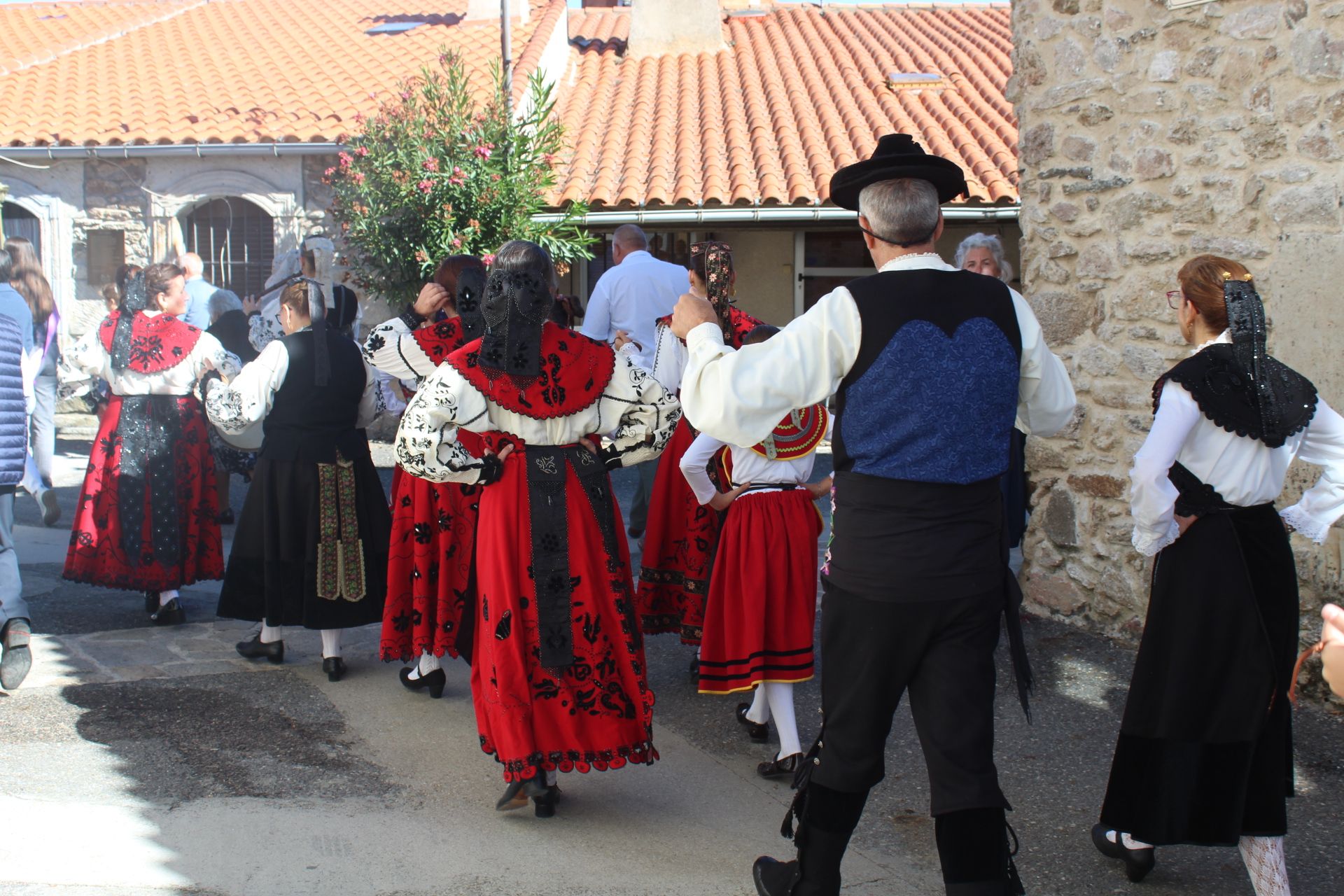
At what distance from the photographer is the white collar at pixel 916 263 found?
271cm

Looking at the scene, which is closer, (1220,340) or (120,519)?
(1220,340)

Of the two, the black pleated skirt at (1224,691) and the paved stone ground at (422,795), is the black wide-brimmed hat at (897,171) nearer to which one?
the black pleated skirt at (1224,691)

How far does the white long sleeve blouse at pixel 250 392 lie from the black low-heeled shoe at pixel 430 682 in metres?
1.18

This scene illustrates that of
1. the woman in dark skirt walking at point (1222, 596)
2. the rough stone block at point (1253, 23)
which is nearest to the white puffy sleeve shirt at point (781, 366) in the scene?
the woman in dark skirt walking at point (1222, 596)

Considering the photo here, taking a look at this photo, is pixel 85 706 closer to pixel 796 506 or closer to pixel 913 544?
pixel 796 506

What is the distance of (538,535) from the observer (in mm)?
3668

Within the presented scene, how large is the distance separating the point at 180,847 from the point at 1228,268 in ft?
10.6

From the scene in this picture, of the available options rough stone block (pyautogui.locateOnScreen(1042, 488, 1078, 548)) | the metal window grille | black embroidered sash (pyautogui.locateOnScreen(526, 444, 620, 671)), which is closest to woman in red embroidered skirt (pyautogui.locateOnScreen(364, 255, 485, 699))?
black embroidered sash (pyautogui.locateOnScreen(526, 444, 620, 671))

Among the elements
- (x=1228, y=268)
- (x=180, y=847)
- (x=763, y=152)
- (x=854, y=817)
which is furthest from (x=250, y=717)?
(x=763, y=152)

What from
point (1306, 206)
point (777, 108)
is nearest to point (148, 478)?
point (1306, 206)

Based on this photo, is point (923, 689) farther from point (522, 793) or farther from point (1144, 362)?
point (1144, 362)

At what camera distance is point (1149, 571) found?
5.30m

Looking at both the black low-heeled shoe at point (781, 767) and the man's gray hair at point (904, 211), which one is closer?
the man's gray hair at point (904, 211)

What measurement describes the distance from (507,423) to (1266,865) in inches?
91.9
